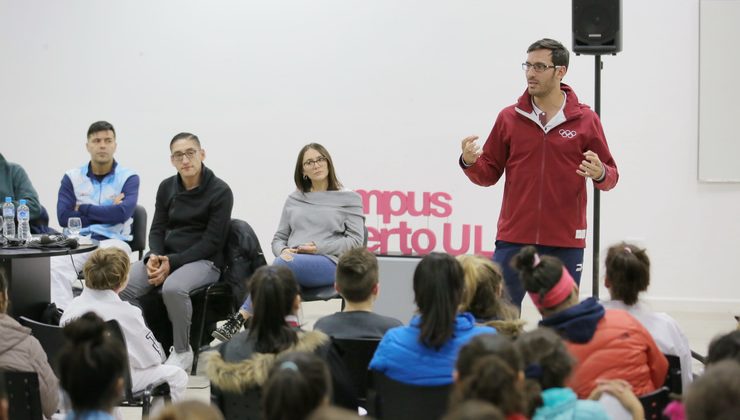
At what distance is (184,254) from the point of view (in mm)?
4793

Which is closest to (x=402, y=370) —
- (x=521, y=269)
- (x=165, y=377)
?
(x=521, y=269)

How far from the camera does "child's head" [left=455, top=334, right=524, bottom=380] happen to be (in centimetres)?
203

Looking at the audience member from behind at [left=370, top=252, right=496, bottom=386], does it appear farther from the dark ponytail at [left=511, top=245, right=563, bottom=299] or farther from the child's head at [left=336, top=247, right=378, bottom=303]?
the child's head at [left=336, top=247, right=378, bottom=303]

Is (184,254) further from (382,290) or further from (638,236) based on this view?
(638,236)

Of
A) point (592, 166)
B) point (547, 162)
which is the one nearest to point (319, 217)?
point (547, 162)

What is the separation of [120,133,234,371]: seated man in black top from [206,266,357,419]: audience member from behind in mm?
2007

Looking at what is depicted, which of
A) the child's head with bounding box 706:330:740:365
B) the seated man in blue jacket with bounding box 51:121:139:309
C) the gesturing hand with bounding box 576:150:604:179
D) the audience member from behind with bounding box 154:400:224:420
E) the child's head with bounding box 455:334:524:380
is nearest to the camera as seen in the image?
the audience member from behind with bounding box 154:400:224:420

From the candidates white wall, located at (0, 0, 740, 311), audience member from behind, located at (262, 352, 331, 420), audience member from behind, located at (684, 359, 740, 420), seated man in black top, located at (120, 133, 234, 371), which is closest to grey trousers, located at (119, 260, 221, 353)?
seated man in black top, located at (120, 133, 234, 371)

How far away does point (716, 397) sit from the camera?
5.86 feet

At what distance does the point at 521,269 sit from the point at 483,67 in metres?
3.97

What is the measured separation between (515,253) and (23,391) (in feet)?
6.91

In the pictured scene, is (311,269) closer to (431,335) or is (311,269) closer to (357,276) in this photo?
(357,276)

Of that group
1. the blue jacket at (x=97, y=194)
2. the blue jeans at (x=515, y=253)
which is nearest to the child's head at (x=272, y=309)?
the blue jeans at (x=515, y=253)

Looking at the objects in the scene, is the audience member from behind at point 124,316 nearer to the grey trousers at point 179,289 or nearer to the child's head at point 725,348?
the grey trousers at point 179,289
